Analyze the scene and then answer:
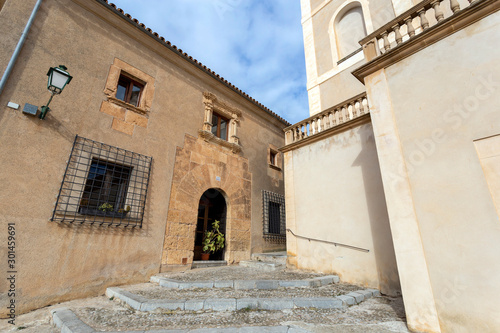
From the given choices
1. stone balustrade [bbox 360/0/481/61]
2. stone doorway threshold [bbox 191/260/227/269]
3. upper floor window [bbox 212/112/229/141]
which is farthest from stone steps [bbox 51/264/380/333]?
upper floor window [bbox 212/112/229/141]

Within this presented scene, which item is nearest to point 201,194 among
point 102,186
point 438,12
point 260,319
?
point 102,186

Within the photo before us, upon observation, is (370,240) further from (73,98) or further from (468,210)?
(73,98)

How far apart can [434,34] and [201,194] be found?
574cm

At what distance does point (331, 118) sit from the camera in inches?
228

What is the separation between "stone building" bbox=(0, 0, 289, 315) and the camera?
3.86 m

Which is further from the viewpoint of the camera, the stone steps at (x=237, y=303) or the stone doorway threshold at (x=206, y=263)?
the stone doorway threshold at (x=206, y=263)

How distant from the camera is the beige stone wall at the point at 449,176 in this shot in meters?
2.29

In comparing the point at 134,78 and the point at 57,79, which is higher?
the point at 134,78

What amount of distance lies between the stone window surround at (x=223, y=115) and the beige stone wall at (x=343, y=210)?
2321 millimetres

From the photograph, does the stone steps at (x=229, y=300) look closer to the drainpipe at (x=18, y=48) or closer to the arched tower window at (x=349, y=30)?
the drainpipe at (x=18, y=48)

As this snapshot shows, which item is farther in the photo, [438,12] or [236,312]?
[438,12]

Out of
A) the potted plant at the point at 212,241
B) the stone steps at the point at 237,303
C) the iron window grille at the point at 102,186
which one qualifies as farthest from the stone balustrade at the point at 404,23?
the potted plant at the point at 212,241

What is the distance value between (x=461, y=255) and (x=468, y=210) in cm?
48

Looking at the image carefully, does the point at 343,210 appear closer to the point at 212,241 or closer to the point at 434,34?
the point at 434,34
